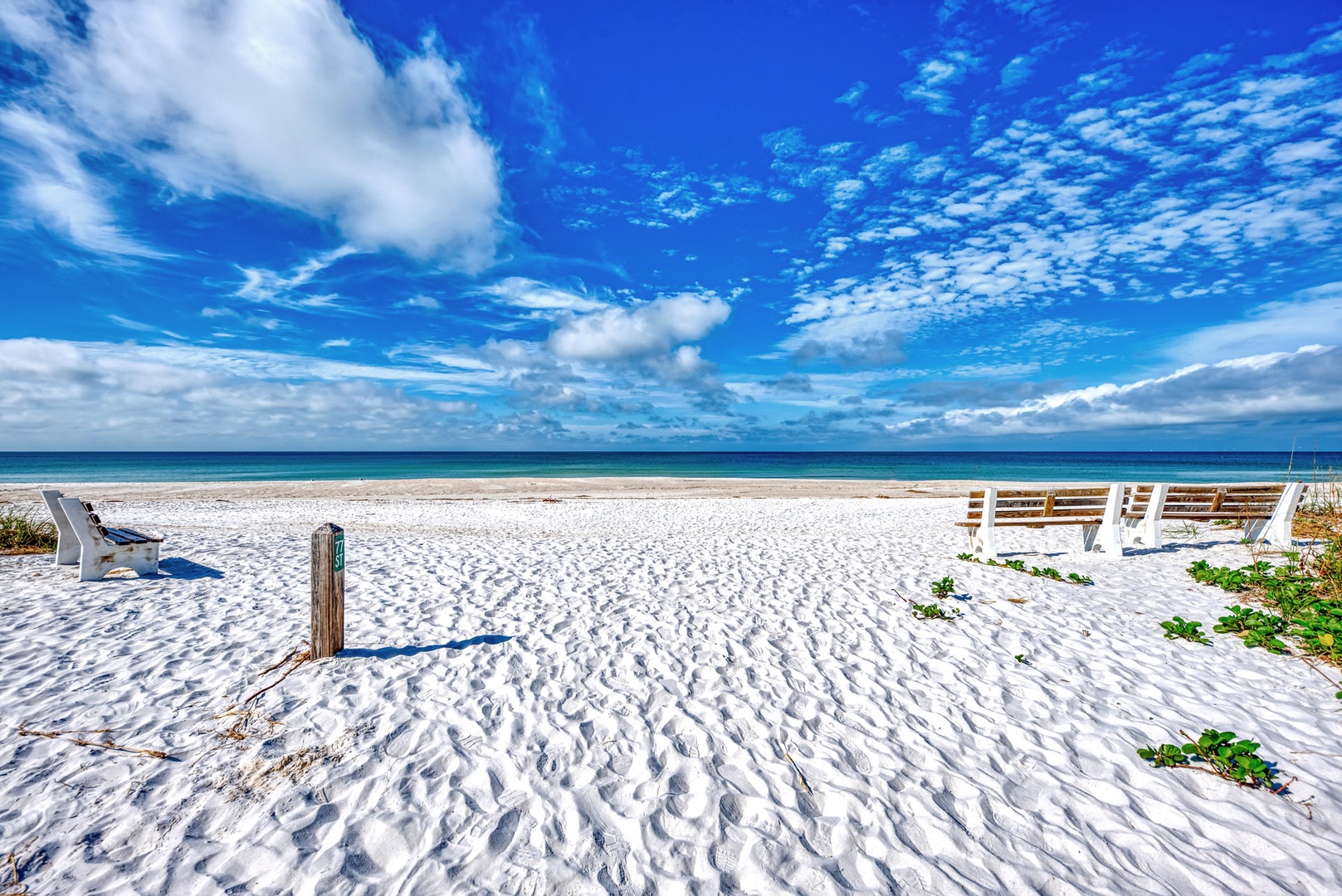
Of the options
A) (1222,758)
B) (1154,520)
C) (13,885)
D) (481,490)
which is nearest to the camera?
(13,885)

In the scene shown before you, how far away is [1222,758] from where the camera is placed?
3.35 m

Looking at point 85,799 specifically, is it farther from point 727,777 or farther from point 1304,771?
point 1304,771

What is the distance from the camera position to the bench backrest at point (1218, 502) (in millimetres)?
9438

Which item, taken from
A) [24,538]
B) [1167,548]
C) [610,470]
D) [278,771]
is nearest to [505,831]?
[278,771]

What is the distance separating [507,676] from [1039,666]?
179 inches

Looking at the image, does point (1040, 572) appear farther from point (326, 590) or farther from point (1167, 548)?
point (326, 590)

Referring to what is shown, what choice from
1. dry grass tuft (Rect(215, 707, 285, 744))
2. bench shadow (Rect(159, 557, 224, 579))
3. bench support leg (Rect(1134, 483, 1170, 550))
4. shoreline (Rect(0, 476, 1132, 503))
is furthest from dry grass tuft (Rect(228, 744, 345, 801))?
shoreline (Rect(0, 476, 1132, 503))

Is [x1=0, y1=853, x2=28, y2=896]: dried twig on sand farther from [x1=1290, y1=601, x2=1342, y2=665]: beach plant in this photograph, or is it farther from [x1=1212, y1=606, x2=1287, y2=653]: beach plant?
[x1=1290, y1=601, x2=1342, y2=665]: beach plant

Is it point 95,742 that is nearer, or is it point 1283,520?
point 95,742

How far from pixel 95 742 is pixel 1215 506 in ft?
46.8

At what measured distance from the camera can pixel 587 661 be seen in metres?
4.82

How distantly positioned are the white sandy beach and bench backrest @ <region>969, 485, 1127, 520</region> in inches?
73.1

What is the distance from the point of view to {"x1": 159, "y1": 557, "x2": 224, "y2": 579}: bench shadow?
23.8 ft

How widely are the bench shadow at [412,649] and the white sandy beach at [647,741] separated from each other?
0.06 meters
